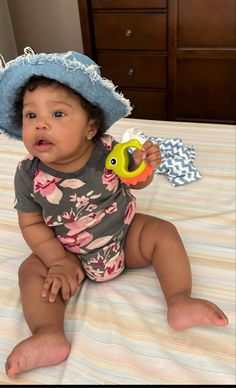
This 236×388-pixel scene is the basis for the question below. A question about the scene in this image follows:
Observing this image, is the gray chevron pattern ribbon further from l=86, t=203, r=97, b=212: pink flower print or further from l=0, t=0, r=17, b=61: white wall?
l=0, t=0, r=17, b=61: white wall

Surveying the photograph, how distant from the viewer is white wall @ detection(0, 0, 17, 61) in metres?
2.55

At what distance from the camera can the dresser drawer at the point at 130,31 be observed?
6.64 ft

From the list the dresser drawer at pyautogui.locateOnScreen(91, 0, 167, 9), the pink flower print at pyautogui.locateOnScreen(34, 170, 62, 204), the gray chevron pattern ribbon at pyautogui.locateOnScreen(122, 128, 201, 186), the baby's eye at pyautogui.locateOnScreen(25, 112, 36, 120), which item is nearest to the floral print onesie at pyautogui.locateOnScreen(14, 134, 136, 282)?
the pink flower print at pyautogui.locateOnScreen(34, 170, 62, 204)

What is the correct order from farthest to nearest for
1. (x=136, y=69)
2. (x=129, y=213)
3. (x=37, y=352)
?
1. (x=136, y=69)
2. (x=129, y=213)
3. (x=37, y=352)

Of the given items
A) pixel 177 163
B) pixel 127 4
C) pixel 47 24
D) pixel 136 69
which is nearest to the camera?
pixel 177 163

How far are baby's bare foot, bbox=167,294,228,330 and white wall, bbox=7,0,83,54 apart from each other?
7.19 ft

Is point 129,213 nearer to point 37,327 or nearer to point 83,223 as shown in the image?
point 83,223

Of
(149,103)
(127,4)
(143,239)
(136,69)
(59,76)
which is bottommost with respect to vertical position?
(149,103)

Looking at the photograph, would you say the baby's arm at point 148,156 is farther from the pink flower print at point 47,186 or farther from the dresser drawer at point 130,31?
the dresser drawer at point 130,31

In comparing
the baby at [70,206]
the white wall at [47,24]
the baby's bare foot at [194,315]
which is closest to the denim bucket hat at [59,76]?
the baby at [70,206]

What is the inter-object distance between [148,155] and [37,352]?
0.45m

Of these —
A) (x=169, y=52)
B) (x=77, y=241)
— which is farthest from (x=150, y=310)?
(x=169, y=52)

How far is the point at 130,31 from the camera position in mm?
2072

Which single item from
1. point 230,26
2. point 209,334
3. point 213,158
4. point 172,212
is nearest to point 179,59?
point 230,26
